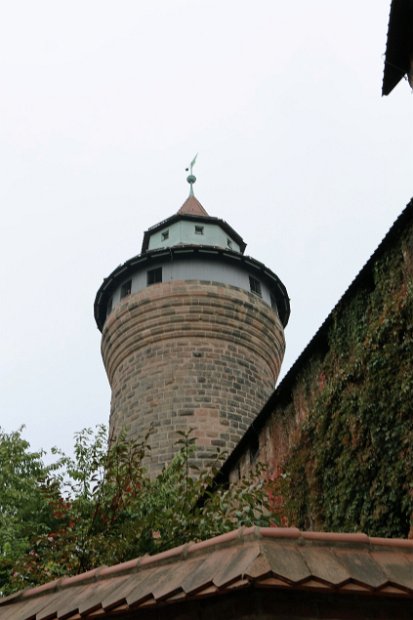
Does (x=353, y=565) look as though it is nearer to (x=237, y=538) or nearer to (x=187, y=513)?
(x=237, y=538)

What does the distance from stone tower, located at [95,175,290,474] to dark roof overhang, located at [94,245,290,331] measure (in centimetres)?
3

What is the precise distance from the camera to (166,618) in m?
3.90

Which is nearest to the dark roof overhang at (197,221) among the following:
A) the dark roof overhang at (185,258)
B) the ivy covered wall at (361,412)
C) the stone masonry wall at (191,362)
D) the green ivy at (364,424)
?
the dark roof overhang at (185,258)

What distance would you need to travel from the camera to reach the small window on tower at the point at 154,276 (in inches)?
790

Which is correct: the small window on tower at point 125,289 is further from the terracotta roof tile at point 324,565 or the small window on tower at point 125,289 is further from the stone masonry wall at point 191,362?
the terracotta roof tile at point 324,565

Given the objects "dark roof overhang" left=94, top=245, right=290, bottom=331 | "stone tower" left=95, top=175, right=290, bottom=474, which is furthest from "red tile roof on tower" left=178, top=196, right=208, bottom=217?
"dark roof overhang" left=94, top=245, right=290, bottom=331

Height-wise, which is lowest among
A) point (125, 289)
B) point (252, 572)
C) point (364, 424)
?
point (252, 572)

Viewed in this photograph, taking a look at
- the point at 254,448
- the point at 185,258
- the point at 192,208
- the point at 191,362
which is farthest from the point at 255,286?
the point at 254,448

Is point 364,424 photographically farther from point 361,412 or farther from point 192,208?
point 192,208

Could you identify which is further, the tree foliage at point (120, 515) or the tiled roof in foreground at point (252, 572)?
the tree foliage at point (120, 515)

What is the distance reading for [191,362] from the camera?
18219 millimetres

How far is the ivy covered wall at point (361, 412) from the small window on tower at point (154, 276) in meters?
8.61

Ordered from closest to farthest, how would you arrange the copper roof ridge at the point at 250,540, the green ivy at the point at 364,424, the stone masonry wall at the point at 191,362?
1. the copper roof ridge at the point at 250,540
2. the green ivy at the point at 364,424
3. the stone masonry wall at the point at 191,362

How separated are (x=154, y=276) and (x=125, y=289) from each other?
3.42ft
